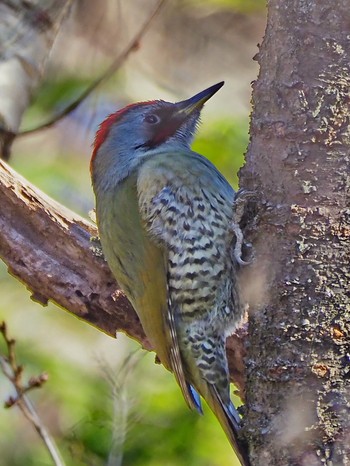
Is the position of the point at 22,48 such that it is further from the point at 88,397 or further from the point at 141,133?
the point at 88,397

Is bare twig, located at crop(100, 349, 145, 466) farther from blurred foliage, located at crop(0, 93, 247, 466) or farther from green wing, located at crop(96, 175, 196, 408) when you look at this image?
green wing, located at crop(96, 175, 196, 408)

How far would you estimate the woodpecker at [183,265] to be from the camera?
3.94 m

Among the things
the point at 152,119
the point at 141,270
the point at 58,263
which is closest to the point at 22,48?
the point at 152,119

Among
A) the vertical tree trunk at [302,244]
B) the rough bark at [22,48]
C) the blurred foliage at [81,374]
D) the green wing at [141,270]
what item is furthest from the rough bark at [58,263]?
the vertical tree trunk at [302,244]

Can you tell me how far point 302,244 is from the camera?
3.00 metres

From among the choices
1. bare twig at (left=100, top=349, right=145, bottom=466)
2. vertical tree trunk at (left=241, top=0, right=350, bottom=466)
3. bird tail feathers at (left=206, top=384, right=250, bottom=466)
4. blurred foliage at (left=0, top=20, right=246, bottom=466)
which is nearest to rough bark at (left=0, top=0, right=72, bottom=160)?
blurred foliage at (left=0, top=20, right=246, bottom=466)

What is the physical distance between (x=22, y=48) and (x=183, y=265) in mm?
1956

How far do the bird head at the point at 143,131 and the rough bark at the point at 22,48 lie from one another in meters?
0.71

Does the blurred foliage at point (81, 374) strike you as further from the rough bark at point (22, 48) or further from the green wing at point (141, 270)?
the rough bark at point (22, 48)

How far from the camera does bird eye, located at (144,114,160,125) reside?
457 cm

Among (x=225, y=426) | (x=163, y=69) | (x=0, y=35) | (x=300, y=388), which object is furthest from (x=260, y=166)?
(x=163, y=69)

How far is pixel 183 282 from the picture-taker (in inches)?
158

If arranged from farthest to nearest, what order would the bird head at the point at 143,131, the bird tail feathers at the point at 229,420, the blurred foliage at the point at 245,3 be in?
the blurred foliage at the point at 245,3 < the bird head at the point at 143,131 < the bird tail feathers at the point at 229,420

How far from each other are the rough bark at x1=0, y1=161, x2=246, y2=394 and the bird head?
36 centimetres
